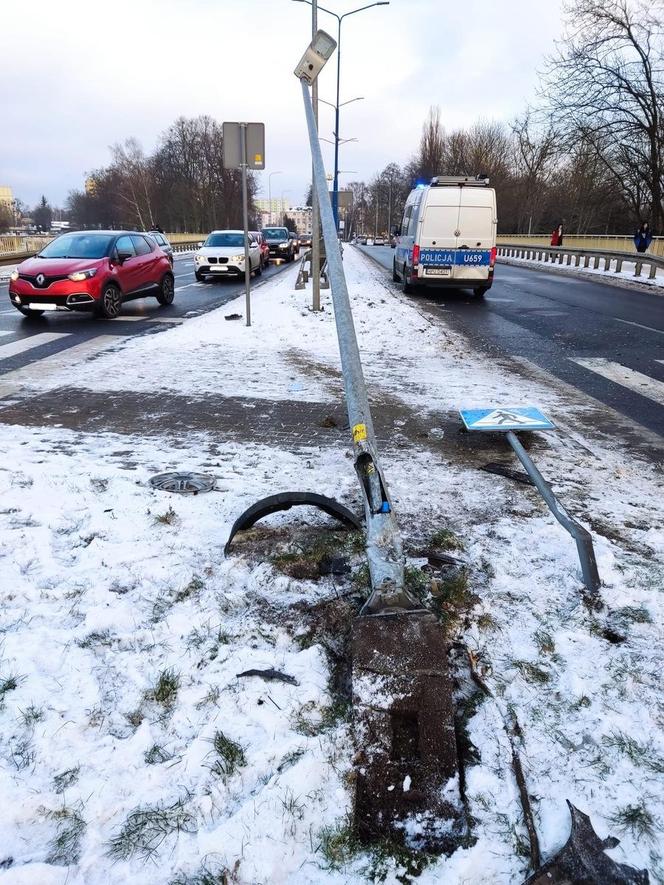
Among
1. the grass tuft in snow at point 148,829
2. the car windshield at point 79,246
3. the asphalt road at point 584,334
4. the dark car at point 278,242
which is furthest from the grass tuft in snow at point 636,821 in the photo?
the dark car at point 278,242

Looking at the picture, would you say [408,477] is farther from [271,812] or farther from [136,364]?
[136,364]

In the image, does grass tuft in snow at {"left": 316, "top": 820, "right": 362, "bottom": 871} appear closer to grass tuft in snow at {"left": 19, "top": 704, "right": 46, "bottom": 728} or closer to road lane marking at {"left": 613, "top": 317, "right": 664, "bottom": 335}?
grass tuft in snow at {"left": 19, "top": 704, "right": 46, "bottom": 728}

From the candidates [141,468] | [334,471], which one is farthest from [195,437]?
[334,471]

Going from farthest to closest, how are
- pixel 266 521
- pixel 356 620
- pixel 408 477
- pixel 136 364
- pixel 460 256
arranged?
1. pixel 460 256
2. pixel 136 364
3. pixel 408 477
4. pixel 266 521
5. pixel 356 620

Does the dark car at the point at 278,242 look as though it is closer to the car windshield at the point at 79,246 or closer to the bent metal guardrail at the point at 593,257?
the bent metal guardrail at the point at 593,257

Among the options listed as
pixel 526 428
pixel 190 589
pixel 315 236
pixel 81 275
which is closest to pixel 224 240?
pixel 315 236

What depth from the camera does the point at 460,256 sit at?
16.5 metres

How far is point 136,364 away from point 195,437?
3403mm

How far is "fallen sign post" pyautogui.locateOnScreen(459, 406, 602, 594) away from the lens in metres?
3.25

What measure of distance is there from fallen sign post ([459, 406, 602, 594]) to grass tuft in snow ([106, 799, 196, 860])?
2213 mm

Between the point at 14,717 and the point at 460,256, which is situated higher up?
the point at 460,256

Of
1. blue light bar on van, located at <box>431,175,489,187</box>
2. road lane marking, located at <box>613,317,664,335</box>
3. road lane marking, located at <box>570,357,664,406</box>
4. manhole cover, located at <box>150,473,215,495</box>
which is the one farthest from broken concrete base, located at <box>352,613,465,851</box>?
blue light bar on van, located at <box>431,175,489,187</box>

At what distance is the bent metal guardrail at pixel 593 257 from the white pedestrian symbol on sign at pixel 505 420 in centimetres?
2129

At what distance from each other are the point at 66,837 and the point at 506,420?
4110 millimetres
